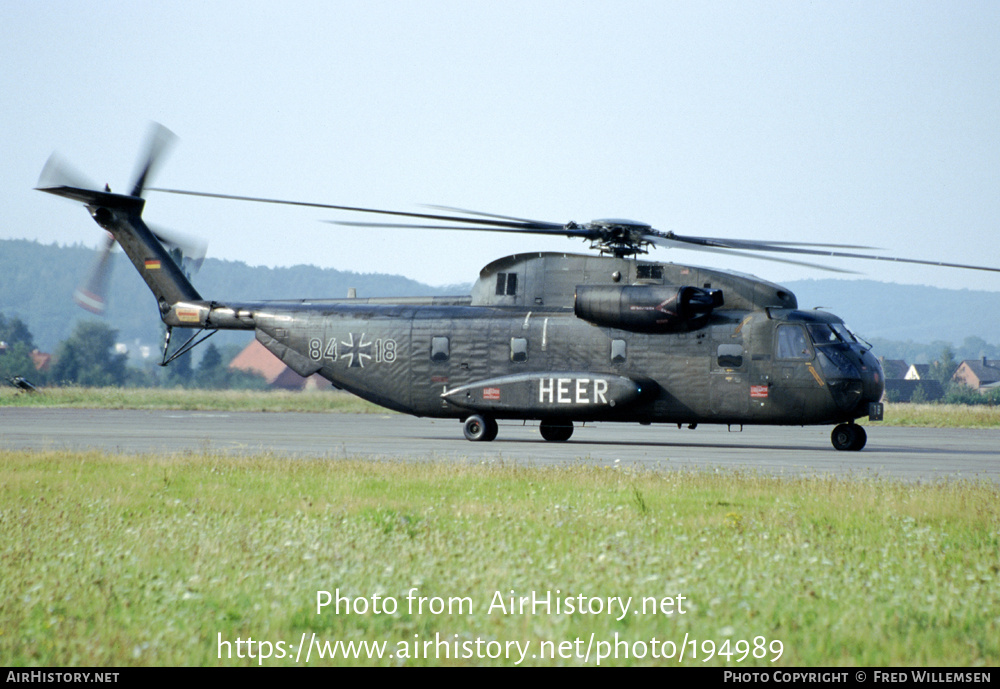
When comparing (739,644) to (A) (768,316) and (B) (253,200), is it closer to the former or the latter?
(B) (253,200)

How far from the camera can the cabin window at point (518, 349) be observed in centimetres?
2488

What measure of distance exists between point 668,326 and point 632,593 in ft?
55.1

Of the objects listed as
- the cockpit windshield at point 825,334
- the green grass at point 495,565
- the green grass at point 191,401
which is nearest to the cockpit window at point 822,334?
→ the cockpit windshield at point 825,334

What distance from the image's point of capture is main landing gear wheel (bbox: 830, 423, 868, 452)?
23609 mm

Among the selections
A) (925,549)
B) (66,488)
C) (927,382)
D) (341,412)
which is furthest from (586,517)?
(927,382)

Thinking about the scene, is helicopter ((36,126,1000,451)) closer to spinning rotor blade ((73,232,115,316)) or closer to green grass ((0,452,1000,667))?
spinning rotor blade ((73,232,115,316))

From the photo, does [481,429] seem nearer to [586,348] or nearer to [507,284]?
[586,348]

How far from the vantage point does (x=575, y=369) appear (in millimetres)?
24422

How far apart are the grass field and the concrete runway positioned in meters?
13.1

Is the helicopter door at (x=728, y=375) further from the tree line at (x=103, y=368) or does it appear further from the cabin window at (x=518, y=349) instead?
the tree line at (x=103, y=368)

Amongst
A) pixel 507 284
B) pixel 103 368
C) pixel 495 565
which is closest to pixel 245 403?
pixel 507 284

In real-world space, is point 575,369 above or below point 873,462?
above
